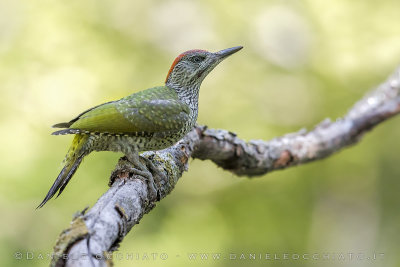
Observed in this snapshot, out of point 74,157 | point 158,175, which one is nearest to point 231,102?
point 158,175

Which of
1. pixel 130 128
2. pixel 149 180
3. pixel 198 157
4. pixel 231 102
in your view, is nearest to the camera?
pixel 149 180

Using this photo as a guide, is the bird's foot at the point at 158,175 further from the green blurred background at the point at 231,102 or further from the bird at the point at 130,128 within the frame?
the green blurred background at the point at 231,102

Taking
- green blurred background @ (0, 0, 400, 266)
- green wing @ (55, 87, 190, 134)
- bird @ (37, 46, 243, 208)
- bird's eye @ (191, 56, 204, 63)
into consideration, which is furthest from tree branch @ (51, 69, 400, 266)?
green blurred background @ (0, 0, 400, 266)

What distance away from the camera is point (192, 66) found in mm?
4445

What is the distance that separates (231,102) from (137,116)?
3990 mm

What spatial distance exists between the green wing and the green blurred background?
2.23m

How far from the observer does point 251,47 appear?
820 centimetres

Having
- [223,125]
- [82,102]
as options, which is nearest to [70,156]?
[82,102]

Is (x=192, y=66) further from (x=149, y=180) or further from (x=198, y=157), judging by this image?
(x=149, y=180)

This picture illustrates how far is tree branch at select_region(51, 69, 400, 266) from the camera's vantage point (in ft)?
6.54

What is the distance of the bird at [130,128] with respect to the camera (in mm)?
3344

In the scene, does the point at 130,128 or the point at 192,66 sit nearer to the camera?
the point at 130,128

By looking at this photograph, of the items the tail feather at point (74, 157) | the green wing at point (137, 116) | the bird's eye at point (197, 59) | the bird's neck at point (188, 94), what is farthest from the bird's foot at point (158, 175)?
the bird's eye at point (197, 59)

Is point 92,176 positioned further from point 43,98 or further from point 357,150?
point 357,150
